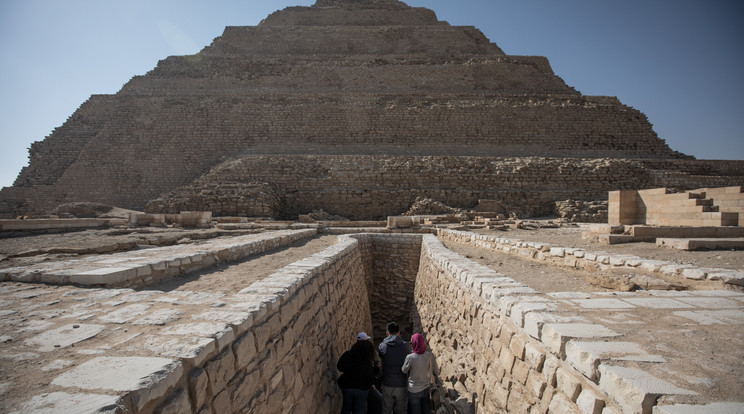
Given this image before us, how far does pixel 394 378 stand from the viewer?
4145 millimetres

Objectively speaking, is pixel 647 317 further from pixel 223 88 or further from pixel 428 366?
pixel 223 88

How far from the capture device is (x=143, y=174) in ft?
67.9

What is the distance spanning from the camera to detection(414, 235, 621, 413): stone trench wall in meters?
1.99

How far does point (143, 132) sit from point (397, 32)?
2537 centimetres

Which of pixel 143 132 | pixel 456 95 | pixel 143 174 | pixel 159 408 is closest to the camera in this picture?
pixel 159 408

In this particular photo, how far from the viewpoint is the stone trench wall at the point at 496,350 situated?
1994 millimetres

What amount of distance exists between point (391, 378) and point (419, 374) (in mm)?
457

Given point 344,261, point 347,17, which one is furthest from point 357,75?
point 344,261

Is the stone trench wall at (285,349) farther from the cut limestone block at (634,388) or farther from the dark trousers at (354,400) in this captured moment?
the cut limestone block at (634,388)

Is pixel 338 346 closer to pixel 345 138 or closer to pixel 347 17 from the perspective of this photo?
pixel 345 138

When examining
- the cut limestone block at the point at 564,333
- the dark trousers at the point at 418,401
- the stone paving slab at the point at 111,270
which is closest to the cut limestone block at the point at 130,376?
the stone paving slab at the point at 111,270

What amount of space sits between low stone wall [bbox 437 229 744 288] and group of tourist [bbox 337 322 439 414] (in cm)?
249

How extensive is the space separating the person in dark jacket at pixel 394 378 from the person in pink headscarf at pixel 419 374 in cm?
19

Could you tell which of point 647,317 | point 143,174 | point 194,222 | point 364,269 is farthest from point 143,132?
point 647,317
